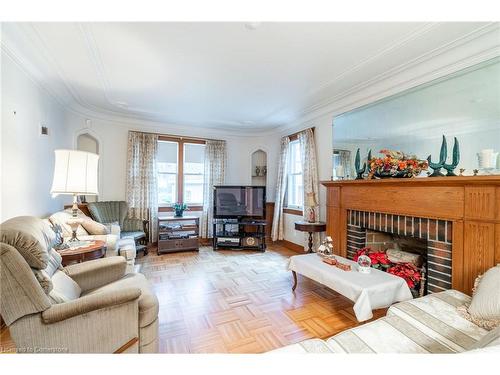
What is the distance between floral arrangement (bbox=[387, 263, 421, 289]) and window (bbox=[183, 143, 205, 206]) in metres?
3.80

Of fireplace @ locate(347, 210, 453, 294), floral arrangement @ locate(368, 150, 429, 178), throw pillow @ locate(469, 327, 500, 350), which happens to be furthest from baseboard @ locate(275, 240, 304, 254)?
throw pillow @ locate(469, 327, 500, 350)

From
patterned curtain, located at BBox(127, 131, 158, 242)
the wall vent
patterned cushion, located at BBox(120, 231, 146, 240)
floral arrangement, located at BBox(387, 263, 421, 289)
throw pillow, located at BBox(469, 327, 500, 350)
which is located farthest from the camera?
patterned curtain, located at BBox(127, 131, 158, 242)

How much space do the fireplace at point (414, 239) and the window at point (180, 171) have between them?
3263 mm

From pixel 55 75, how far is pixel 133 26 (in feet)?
→ 5.23

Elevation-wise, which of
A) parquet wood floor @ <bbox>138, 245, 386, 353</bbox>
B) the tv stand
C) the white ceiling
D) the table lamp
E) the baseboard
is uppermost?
the white ceiling

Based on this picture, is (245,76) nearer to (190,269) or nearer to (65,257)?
(65,257)

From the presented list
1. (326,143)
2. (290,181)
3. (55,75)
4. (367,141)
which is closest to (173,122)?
(55,75)

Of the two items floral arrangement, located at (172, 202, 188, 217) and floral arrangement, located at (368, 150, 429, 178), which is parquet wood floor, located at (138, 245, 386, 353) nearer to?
floral arrangement, located at (172, 202, 188, 217)

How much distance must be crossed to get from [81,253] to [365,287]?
2.45 metres

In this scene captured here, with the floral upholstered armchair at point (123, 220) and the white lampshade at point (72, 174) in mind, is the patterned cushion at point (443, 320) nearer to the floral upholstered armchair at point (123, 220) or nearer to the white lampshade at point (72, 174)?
the white lampshade at point (72, 174)

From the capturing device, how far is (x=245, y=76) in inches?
105

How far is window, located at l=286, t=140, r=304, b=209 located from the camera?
4.52 metres

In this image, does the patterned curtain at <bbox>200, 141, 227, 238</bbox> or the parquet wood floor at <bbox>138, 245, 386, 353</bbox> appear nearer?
the parquet wood floor at <bbox>138, 245, 386, 353</bbox>

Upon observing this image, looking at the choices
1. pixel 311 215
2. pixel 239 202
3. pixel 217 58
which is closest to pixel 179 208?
pixel 239 202
